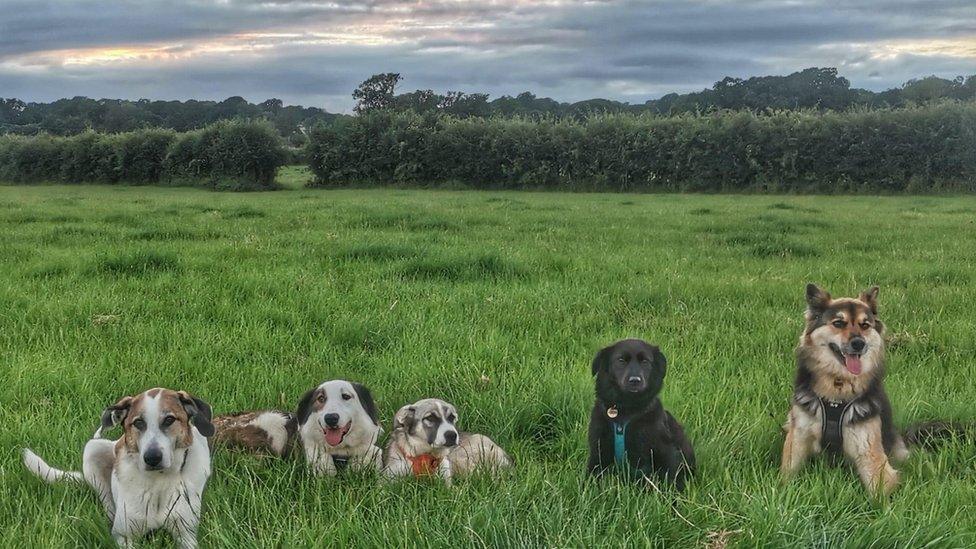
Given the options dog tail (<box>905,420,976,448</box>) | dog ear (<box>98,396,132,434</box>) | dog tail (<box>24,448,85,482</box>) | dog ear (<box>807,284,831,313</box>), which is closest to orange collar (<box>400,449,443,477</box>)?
dog ear (<box>98,396,132,434</box>)

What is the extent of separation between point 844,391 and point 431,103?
74.6m

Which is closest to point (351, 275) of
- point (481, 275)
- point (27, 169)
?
point (481, 275)

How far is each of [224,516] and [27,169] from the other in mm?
51551

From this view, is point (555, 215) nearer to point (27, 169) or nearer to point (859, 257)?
point (859, 257)

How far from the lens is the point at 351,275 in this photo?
8977 mm

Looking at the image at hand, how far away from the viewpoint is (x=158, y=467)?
2992 mm

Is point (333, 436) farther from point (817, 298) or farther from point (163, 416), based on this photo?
point (817, 298)

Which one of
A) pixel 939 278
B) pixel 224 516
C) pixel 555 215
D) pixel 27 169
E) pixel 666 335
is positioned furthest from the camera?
pixel 27 169

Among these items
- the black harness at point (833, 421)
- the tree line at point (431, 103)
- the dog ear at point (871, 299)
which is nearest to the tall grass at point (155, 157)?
the tree line at point (431, 103)

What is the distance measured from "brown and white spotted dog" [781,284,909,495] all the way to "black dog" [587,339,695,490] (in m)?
0.66

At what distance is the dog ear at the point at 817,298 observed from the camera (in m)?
3.33

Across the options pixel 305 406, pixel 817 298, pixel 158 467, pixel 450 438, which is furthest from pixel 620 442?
pixel 158 467

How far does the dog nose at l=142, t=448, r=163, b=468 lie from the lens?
295 cm

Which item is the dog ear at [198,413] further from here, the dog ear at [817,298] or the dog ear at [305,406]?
the dog ear at [817,298]
